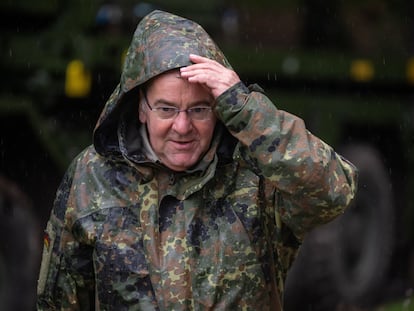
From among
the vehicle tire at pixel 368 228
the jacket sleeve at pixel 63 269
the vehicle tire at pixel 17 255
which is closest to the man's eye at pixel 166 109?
the jacket sleeve at pixel 63 269

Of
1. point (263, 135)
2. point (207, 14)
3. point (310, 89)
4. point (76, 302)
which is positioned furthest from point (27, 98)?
point (263, 135)

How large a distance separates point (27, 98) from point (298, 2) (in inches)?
99.2

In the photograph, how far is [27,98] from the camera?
6445 millimetres

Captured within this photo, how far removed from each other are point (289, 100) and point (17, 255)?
2.26 meters

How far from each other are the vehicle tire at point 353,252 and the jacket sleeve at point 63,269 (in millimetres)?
4106

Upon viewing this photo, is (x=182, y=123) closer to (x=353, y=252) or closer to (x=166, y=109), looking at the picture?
(x=166, y=109)

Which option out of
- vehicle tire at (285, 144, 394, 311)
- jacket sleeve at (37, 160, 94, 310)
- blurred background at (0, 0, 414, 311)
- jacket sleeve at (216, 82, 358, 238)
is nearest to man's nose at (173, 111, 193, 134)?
jacket sleeve at (216, 82, 358, 238)

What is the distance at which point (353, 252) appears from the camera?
8.60m

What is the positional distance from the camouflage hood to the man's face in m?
0.05

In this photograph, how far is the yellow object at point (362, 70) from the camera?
8406 millimetres

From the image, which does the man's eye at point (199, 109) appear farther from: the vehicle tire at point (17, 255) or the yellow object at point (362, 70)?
the yellow object at point (362, 70)

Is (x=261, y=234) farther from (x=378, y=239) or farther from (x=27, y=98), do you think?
(x=378, y=239)

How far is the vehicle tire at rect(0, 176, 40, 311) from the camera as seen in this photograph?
651cm

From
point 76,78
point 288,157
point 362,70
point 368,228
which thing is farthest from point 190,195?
point 368,228
